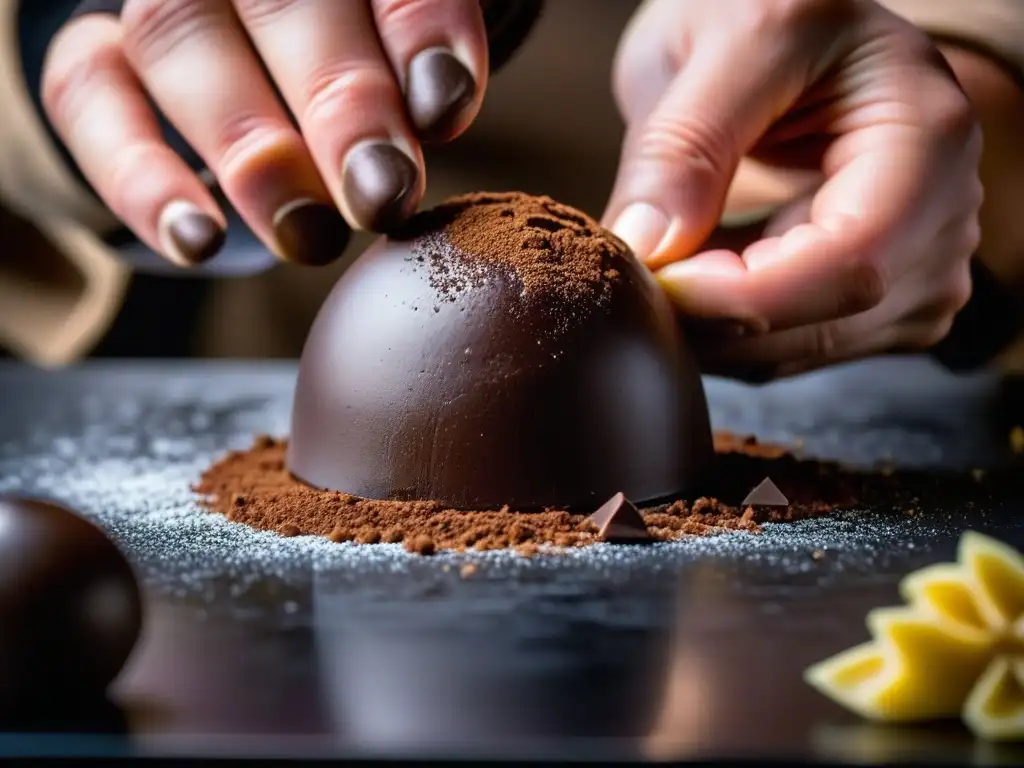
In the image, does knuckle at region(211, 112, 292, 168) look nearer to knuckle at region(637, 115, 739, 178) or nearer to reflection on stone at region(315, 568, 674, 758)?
knuckle at region(637, 115, 739, 178)

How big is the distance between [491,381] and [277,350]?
1.65 m

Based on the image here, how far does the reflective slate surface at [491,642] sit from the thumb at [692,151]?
1.28 feet

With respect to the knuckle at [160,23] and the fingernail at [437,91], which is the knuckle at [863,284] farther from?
the knuckle at [160,23]

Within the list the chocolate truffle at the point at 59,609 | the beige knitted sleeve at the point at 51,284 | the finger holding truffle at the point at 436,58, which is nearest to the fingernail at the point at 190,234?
the finger holding truffle at the point at 436,58

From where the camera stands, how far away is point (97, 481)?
1.47 meters

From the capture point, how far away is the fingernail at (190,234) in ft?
4.34

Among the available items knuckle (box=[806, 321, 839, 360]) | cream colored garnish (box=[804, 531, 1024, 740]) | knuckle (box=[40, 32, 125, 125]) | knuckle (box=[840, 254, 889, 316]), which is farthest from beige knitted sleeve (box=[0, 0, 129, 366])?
cream colored garnish (box=[804, 531, 1024, 740])

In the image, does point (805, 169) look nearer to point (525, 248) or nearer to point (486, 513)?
point (525, 248)

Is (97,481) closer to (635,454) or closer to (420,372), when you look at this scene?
(420,372)

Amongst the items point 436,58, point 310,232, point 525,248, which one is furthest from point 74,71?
point 525,248

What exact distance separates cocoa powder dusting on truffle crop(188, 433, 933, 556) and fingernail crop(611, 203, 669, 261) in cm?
26

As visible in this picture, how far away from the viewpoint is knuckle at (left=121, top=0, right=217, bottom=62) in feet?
4.53

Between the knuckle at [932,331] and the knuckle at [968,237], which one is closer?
the knuckle at [968,237]

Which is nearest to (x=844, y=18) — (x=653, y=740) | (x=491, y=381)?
(x=491, y=381)
